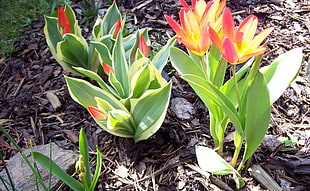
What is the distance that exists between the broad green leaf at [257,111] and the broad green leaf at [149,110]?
11.9 inches

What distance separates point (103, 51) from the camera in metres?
1.41

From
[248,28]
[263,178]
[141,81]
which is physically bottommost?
[263,178]

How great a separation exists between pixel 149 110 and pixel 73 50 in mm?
522

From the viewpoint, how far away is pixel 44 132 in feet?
4.87

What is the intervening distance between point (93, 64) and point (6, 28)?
755 mm

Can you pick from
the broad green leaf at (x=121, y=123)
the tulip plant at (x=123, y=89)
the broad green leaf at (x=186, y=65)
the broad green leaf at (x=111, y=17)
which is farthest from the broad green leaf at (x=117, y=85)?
the broad green leaf at (x=111, y=17)

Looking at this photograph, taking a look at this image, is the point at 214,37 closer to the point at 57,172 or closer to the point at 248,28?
the point at 248,28

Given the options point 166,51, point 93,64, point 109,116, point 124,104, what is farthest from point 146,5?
point 109,116

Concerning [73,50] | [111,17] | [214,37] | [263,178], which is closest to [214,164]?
[263,178]

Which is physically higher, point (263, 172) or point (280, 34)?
point (280, 34)

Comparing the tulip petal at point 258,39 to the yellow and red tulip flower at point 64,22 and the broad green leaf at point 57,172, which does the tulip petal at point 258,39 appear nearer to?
the broad green leaf at point 57,172

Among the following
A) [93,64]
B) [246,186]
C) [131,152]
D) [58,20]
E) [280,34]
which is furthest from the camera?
[280,34]

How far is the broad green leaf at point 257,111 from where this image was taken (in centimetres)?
93

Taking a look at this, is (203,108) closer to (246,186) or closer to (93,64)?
(246,186)
